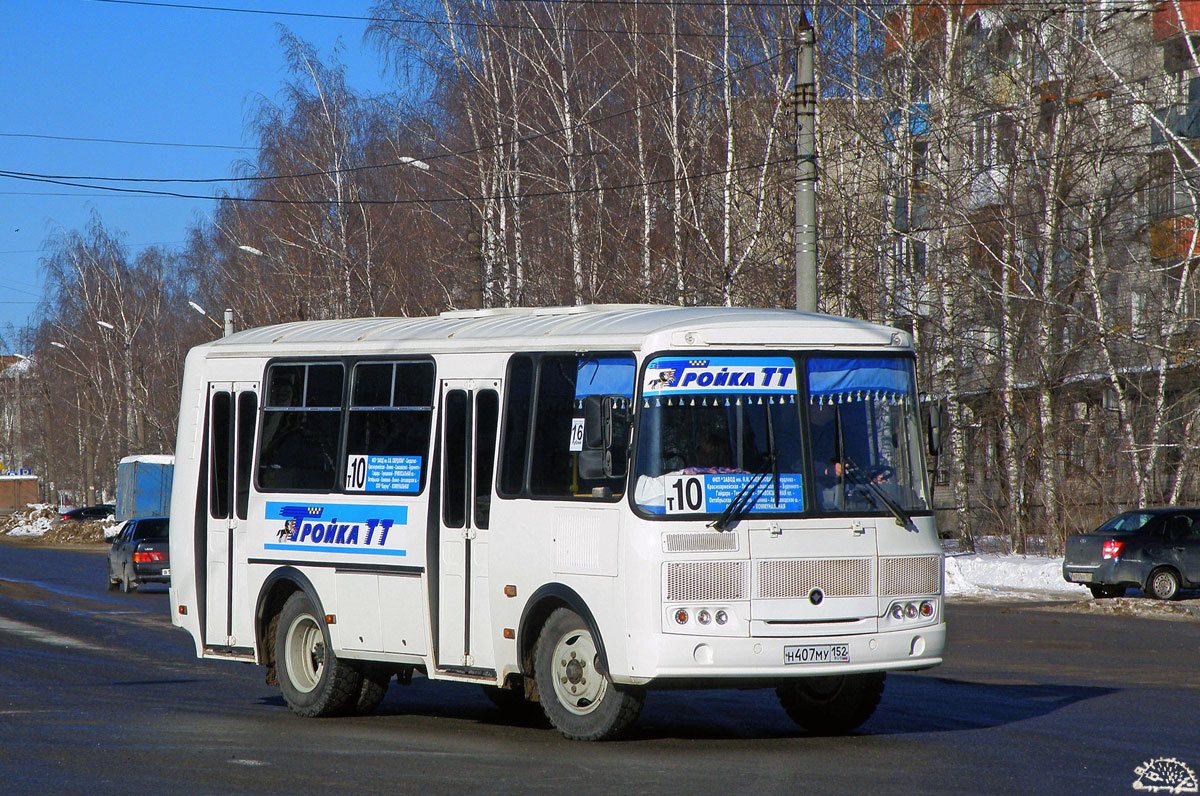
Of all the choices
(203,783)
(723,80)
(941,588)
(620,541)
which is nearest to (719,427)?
(620,541)

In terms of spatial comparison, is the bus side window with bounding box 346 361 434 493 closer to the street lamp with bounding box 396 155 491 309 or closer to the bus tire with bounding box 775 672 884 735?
the bus tire with bounding box 775 672 884 735

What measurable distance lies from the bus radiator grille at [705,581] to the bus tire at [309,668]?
10.2ft

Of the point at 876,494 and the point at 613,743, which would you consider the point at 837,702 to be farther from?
the point at 613,743

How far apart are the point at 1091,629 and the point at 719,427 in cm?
1171

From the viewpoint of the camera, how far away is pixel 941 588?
34.2ft

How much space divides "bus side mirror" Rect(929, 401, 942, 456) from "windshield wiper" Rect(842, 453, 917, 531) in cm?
62

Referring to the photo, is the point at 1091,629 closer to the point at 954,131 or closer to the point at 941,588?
the point at 941,588

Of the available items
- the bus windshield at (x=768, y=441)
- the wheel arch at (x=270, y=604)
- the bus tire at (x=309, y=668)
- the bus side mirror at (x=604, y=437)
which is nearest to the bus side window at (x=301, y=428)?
the wheel arch at (x=270, y=604)

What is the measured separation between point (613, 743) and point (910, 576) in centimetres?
212

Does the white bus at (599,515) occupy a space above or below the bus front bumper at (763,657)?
above

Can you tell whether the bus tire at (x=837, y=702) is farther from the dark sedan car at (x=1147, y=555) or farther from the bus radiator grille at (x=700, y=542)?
the dark sedan car at (x=1147, y=555)

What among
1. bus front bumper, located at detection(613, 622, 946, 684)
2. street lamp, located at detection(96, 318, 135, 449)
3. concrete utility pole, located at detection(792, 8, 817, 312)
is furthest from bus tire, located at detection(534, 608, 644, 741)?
street lamp, located at detection(96, 318, 135, 449)

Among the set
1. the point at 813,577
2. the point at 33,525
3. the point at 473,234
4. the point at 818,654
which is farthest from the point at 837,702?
the point at 33,525

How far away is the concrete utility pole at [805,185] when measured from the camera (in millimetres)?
21047
